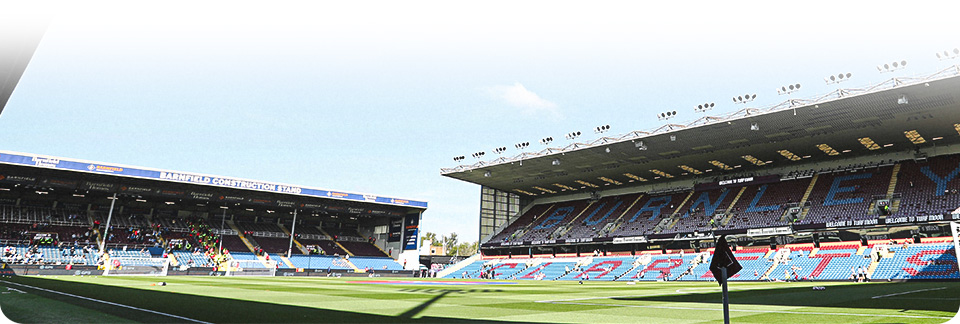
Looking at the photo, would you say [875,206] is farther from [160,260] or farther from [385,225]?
[160,260]

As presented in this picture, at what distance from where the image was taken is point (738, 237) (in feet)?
139

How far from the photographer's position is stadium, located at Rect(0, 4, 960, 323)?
30391 mm

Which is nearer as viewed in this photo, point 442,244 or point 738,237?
point 738,237

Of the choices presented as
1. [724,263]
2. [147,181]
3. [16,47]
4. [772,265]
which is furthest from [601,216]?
[16,47]

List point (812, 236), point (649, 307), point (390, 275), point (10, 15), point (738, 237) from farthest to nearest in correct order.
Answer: point (390, 275) < point (738, 237) < point (812, 236) < point (649, 307) < point (10, 15)

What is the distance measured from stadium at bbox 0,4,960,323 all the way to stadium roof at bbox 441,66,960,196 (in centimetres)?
19

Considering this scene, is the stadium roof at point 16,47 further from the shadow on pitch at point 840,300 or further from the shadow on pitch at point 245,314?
the shadow on pitch at point 840,300

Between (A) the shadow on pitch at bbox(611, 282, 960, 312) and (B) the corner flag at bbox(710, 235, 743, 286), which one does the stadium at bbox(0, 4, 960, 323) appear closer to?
(A) the shadow on pitch at bbox(611, 282, 960, 312)

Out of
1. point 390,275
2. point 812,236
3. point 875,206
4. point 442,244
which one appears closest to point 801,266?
point 812,236

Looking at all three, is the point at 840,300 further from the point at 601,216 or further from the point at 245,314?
the point at 601,216

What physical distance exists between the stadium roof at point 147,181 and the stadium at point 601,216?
15 cm

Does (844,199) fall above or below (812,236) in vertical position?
above

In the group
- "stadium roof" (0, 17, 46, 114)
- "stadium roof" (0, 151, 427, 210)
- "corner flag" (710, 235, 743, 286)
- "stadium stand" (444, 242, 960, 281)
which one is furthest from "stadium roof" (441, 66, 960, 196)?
"stadium roof" (0, 17, 46, 114)

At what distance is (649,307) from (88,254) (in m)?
46.8
